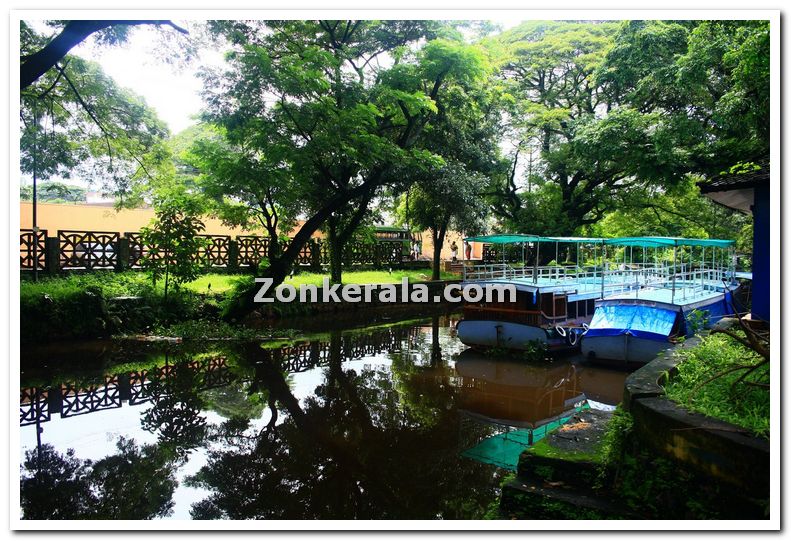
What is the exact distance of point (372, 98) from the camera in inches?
591

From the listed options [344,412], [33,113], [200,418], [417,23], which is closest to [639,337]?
[344,412]

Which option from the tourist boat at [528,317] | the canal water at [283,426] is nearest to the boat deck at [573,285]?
the tourist boat at [528,317]

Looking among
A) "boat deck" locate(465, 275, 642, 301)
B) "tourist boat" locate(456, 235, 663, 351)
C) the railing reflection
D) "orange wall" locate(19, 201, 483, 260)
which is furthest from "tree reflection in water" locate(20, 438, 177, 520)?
"orange wall" locate(19, 201, 483, 260)

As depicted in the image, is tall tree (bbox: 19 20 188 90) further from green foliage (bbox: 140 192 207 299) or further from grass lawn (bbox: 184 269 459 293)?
grass lawn (bbox: 184 269 459 293)

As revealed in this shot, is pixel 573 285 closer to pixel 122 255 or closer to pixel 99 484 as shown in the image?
pixel 99 484

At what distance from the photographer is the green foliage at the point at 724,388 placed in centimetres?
348

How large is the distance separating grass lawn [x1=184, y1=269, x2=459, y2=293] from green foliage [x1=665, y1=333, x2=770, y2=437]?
557 inches

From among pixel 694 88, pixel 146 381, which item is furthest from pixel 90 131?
pixel 694 88

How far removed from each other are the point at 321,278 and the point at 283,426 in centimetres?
1495

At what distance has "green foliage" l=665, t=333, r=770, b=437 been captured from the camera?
348 centimetres

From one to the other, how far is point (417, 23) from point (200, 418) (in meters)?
13.1

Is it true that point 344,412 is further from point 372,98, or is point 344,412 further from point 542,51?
point 542,51

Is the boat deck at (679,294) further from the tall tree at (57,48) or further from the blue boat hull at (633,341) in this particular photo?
the tall tree at (57,48)

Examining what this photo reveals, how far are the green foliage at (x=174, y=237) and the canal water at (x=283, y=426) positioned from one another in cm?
273
